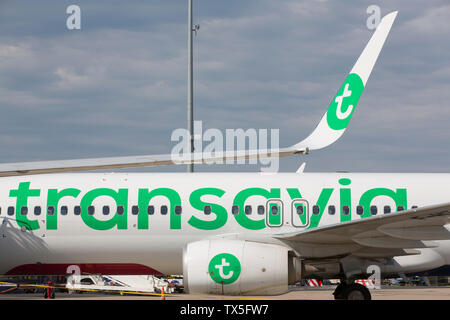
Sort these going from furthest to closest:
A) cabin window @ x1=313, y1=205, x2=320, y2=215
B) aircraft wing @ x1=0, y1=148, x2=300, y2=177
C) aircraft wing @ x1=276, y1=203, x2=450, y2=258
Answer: cabin window @ x1=313, y1=205, x2=320, y2=215 → aircraft wing @ x1=276, y1=203, x2=450, y2=258 → aircraft wing @ x1=0, y1=148, x2=300, y2=177

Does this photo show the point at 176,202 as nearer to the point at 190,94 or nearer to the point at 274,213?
the point at 274,213

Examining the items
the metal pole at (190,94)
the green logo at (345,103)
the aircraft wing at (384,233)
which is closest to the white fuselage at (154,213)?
the aircraft wing at (384,233)

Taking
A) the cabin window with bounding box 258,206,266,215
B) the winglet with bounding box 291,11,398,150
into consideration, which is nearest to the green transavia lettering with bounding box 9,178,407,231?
the cabin window with bounding box 258,206,266,215

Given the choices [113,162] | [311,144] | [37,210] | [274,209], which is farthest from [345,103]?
[113,162]

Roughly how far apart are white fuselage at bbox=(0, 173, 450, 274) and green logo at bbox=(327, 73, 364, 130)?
10.4 ft

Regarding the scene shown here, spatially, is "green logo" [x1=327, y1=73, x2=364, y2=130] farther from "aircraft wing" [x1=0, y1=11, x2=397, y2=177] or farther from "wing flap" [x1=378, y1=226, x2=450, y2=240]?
"wing flap" [x1=378, y1=226, x2=450, y2=240]

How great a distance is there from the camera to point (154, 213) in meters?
13.8

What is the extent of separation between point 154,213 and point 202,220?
1.19 metres

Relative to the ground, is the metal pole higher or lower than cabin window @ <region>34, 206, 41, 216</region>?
higher

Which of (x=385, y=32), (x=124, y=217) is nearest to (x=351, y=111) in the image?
(x=385, y=32)

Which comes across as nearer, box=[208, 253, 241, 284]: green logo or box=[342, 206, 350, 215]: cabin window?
box=[208, 253, 241, 284]: green logo

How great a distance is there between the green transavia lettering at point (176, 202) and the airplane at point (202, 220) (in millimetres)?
25

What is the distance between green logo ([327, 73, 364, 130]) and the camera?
55.9ft

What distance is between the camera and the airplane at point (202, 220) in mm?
13492
